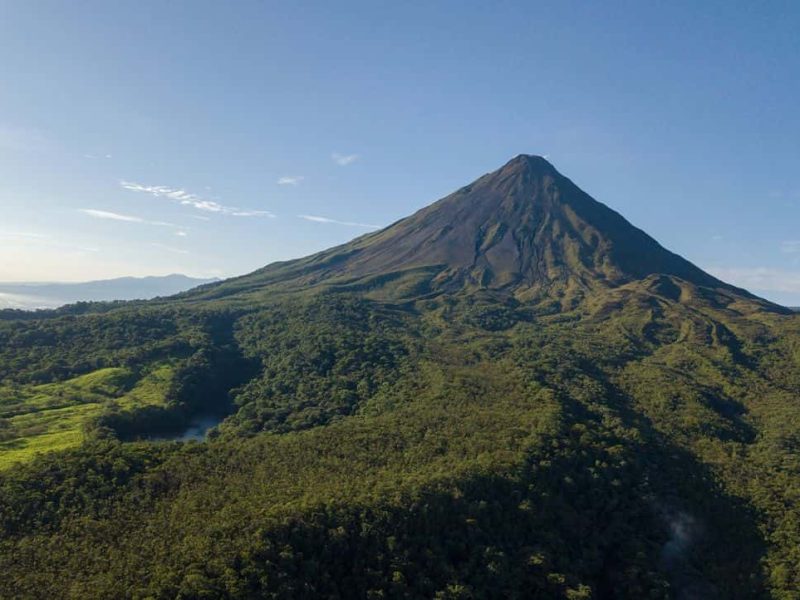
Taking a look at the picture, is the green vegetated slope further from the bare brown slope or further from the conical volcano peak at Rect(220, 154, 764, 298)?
the bare brown slope

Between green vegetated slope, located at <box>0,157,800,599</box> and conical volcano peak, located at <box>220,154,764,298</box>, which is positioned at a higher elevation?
conical volcano peak, located at <box>220,154,764,298</box>

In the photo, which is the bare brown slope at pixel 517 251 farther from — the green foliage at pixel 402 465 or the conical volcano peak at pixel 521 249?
the green foliage at pixel 402 465

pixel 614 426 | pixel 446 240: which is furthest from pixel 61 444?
pixel 446 240

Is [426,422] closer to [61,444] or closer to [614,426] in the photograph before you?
[614,426]

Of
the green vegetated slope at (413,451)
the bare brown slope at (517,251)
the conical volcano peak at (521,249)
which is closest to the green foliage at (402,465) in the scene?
the green vegetated slope at (413,451)

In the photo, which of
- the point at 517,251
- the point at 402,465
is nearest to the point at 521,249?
the point at 517,251

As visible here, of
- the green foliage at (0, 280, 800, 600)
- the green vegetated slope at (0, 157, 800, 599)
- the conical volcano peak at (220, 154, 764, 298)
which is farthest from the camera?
the conical volcano peak at (220, 154, 764, 298)

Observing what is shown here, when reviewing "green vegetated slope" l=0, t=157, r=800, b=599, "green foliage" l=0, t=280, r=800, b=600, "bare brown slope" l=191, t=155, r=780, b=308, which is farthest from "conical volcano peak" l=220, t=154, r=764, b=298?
"green foliage" l=0, t=280, r=800, b=600

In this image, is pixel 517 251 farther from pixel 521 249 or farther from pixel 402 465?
pixel 402 465

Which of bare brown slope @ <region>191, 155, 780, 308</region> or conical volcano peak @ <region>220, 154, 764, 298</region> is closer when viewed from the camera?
conical volcano peak @ <region>220, 154, 764, 298</region>
